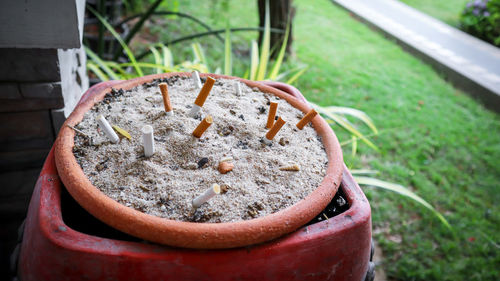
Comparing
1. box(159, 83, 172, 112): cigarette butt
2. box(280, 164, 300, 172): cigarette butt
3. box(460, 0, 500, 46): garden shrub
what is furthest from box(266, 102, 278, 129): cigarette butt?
box(460, 0, 500, 46): garden shrub

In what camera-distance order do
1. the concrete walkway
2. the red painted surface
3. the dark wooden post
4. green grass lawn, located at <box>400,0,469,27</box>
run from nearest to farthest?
the red painted surface
the dark wooden post
the concrete walkway
green grass lawn, located at <box>400,0,469,27</box>

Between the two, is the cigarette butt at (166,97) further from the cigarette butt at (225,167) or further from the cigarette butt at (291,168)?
the cigarette butt at (291,168)

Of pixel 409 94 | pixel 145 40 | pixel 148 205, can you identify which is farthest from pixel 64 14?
pixel 409 94

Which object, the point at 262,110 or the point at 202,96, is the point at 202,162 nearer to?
the point at 202,96

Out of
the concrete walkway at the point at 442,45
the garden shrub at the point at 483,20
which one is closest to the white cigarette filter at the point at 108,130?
the concrete walkway at the point at 442,45

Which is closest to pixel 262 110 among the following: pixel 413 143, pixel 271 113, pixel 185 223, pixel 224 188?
pixel 271 113

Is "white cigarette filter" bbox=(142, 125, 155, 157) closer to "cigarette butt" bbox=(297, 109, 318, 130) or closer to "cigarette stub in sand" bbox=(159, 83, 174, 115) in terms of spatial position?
"cigarette stub in sand" bbox=(159, 83, 174, 115)
